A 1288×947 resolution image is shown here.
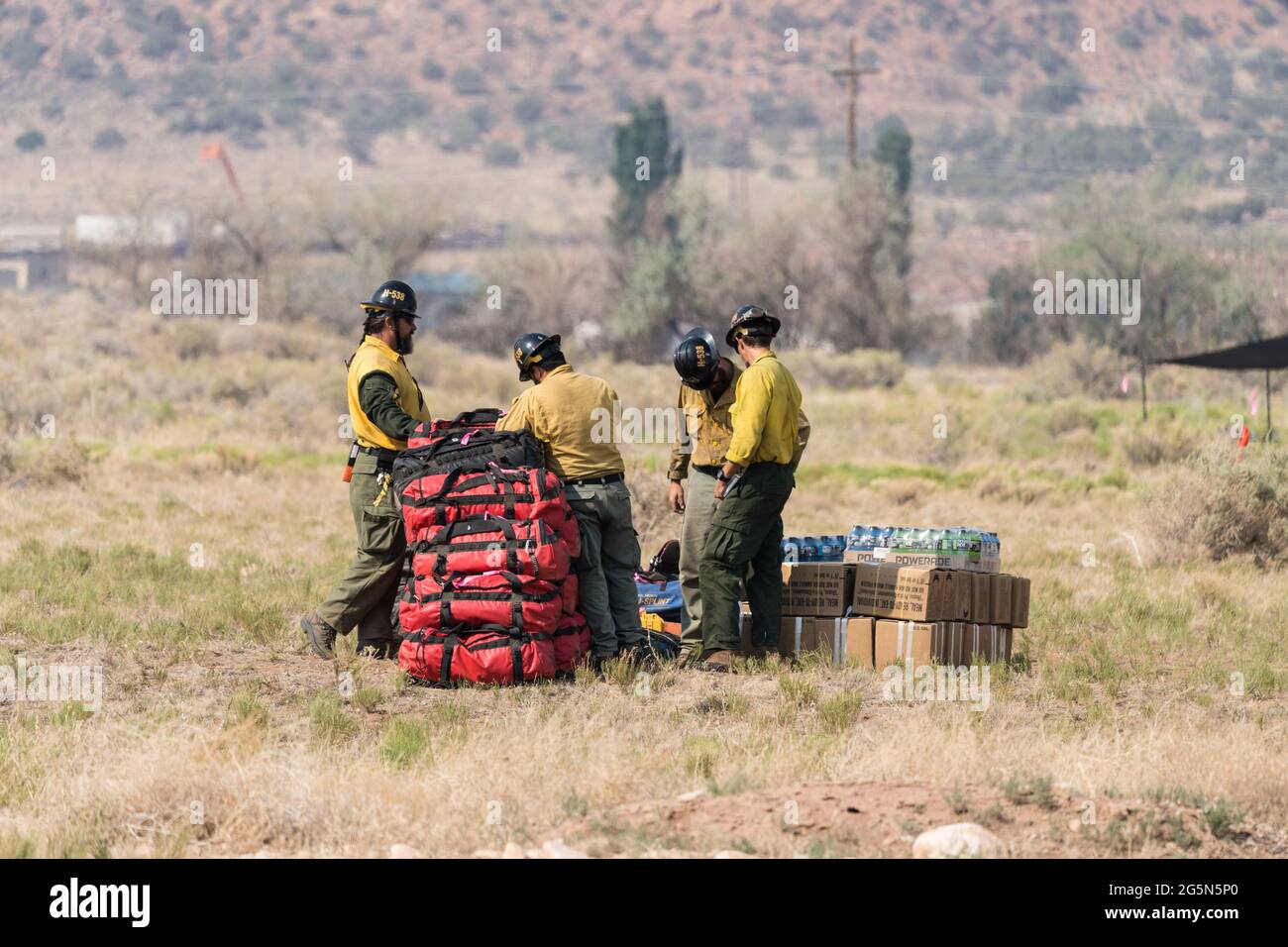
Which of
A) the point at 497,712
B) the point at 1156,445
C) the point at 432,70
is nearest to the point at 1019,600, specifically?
the point at 497,712

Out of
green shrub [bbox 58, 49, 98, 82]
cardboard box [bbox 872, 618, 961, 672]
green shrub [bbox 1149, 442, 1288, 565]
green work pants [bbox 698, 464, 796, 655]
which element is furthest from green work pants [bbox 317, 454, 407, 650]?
green shrub [bbox 58, 49, 98, 82]

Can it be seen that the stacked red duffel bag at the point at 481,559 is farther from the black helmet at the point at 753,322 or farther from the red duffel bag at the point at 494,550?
the black helmet at the point at 753,322

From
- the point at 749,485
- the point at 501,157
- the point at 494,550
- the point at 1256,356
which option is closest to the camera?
the point at 494,550

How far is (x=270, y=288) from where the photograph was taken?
181ft

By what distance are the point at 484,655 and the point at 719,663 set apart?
5.09ft

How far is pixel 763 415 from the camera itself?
1029 centimetres

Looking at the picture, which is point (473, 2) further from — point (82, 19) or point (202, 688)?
point (202, 688)

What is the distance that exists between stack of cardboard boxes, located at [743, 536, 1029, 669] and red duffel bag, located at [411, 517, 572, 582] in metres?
1.80

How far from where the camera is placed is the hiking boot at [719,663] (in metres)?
10.6

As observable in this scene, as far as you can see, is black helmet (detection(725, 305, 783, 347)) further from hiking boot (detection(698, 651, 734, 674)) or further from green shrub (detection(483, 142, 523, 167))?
green shrub (detection(483, 142, 523, 167))

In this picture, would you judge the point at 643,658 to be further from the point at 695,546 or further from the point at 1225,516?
the point at 1225,516

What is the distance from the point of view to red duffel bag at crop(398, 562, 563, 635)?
384 inches

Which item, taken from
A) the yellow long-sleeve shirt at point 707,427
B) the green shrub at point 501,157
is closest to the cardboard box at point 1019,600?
the yellow long-sleeve shirt at point 707,427

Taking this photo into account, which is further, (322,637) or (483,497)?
(322,637)
